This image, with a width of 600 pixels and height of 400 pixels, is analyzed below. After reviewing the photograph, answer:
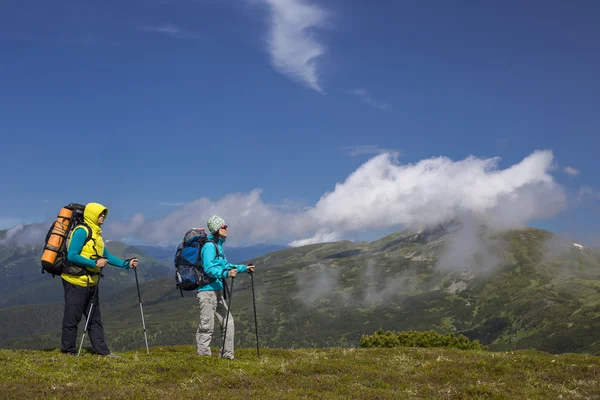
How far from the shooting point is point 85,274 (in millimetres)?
16578

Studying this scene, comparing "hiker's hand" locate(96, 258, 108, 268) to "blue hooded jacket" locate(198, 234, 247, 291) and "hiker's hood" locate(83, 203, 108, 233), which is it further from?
"blue hooded jacket" locate(198, 234, 247, 291)

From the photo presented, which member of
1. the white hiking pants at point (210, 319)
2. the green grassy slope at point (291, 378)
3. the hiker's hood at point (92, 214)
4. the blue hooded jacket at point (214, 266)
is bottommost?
the green grassy slope at point (291, 378)

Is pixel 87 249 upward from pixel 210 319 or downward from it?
upward

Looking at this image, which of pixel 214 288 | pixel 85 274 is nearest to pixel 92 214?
pixel 85 274

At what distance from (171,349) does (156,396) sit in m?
13.1

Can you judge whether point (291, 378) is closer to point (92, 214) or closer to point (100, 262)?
point (100, 262)

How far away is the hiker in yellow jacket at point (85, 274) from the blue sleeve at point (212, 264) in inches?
107

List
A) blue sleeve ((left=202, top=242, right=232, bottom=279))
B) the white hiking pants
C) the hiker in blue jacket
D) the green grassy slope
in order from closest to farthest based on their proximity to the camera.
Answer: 1. the green grassy slope
2. blue sleeve ((left=202, top=242, right=232, bottom=279))
3. the hiker in blue jacket
4. the white hiking pants

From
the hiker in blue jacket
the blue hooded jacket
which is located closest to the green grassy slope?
the hiker in blue jacket

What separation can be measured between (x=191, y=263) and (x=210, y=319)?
7.16 feet

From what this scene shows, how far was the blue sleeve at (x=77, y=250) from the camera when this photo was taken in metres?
15.9

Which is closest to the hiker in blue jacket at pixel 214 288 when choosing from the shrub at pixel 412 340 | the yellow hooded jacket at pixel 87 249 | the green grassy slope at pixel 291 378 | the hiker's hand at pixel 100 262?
the green grassy slope at pixel 291 378

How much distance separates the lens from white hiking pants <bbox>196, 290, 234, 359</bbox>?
55.8 ft

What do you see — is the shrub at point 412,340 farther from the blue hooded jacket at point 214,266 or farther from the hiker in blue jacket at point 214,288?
the blue hooded jacket at point 214,266
